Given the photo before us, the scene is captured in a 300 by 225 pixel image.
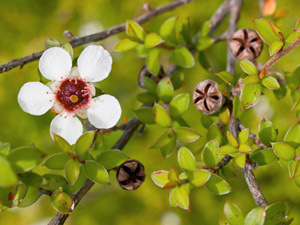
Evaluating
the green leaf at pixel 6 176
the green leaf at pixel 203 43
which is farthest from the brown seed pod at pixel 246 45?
the green leaf at pixel 6 176

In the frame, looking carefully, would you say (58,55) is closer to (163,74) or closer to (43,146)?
(163,74)

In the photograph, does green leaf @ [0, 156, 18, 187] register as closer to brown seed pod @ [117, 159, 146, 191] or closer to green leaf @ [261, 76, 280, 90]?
brown seed pod @ [117, 159, 146, 191]

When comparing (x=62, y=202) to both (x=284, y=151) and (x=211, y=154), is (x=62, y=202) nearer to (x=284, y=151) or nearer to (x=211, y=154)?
(x=211, y=154)

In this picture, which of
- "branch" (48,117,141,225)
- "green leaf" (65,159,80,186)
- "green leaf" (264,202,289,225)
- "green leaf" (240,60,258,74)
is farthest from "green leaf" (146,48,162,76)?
"green leaf" (264,202,289,225)

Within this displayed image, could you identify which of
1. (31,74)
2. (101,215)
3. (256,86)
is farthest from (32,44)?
(256,86)

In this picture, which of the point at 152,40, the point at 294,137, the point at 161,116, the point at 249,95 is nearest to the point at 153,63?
the point at 152,40

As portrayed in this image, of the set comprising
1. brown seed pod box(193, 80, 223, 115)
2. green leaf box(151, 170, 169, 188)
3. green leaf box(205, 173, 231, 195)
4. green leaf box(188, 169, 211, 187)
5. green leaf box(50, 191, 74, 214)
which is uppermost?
brown seed pod box(193, 80, 223, 115)

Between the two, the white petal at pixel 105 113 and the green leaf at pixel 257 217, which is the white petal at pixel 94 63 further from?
the green leaf at pixel 257 217

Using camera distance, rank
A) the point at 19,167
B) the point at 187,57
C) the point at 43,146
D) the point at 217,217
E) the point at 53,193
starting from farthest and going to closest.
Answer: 1. the point at 43,146
2. the point at 217,217
3. the point at 187,57
4. the point at 53,193
5. the point at 19,167
